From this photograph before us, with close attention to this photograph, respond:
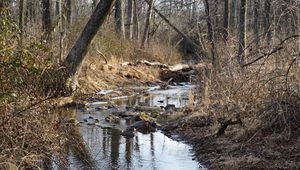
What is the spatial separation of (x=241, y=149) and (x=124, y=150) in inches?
106

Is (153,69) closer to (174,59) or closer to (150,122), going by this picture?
(174,59)

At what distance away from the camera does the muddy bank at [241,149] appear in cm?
882

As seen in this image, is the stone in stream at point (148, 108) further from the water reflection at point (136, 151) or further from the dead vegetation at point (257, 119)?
the dead vegetation at point (257, 119)

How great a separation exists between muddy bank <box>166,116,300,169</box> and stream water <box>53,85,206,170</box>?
1.15 feet

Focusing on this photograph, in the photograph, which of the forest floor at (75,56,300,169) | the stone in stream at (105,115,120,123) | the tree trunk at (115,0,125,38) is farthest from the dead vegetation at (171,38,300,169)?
the tree trunk at (115,0,125,38)

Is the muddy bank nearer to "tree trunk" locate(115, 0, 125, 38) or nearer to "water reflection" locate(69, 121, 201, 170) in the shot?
"water reflection" locate(69, 121, 201, 170)

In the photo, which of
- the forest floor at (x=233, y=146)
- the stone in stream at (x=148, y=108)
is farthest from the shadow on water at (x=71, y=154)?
the stone in stream at (x=148, y=108)

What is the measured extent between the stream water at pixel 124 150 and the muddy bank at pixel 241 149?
35cm

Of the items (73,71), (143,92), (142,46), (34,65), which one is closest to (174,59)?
(142,46)

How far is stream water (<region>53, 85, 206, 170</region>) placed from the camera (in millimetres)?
9734

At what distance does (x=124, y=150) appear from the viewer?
437 inches

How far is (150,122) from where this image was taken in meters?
14.1

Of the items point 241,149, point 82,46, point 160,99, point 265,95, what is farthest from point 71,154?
point 160,99

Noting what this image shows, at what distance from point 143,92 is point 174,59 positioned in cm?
1058
